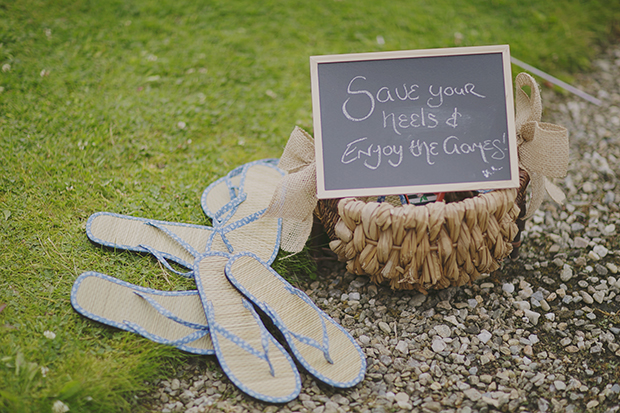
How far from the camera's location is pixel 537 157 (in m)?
1.82

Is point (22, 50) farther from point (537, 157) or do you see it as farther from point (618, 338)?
point (618, 338)

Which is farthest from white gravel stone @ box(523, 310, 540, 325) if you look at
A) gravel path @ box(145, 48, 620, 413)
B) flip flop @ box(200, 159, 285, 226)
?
flip flop @ box(200, 159, 285, 226)

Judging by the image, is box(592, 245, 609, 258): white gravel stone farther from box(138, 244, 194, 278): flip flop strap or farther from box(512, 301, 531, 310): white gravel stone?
box(138, 244, 194, 278): flip flop strap

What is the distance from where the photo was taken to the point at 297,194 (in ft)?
6.15

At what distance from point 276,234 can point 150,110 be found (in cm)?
124

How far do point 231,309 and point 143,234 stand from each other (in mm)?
563

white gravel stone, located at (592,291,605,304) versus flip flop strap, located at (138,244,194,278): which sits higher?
flip flop strap, located at (138,244,194,278)

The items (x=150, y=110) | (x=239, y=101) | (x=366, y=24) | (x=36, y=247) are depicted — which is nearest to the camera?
(x=36, y=247)

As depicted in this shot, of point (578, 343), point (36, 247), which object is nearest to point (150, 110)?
point (36, 247)

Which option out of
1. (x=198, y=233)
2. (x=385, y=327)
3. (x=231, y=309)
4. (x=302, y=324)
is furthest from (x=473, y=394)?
(x=198, y=233)

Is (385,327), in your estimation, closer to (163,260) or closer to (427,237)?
(427,237)

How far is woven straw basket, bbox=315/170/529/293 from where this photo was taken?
5.42 ft

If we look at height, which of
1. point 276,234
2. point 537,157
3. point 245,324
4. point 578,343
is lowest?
point 578,343

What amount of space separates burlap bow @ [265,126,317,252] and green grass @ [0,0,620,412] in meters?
0.16
